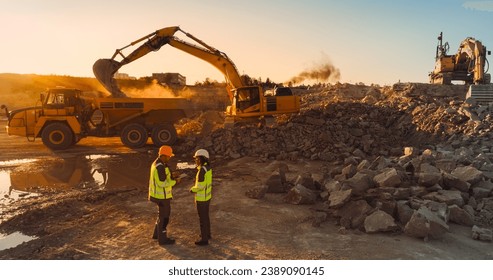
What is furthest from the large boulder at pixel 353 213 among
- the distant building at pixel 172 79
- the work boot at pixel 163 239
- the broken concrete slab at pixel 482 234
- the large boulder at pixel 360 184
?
the distant building at pixel 172 79

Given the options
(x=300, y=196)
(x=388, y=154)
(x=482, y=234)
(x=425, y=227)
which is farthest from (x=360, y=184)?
(x=388, y=154)

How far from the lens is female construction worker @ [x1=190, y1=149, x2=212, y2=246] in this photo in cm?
515

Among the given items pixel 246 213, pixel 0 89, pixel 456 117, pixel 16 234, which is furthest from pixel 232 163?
pixel 0 89

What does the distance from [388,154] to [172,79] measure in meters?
25.5

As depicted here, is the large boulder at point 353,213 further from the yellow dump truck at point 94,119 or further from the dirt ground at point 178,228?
the yellow dump truck at point 94,119

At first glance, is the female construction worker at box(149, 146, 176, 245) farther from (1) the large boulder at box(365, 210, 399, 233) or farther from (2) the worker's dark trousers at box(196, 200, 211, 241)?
(1) the large boulder at box(365, 210, 399, 233)

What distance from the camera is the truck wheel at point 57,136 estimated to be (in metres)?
13.6

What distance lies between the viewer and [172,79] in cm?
3347

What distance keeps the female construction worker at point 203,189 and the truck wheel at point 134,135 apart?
9.76 metres

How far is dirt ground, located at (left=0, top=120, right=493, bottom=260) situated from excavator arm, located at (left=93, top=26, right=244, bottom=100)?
20.7ft

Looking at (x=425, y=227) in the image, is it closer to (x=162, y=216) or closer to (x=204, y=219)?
(x=204, y=219)

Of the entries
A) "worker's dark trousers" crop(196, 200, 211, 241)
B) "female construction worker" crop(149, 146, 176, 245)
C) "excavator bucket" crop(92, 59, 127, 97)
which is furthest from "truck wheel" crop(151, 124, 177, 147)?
"worker's dark trousers" crop(196, 200, 211, 241)

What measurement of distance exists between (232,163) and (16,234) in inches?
255

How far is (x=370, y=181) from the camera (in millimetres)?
6957
